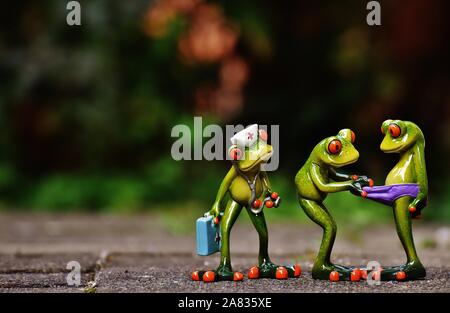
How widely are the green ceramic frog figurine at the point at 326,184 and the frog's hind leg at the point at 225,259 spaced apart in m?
0.33

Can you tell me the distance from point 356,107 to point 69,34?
3.76m

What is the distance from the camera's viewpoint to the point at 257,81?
9.78m

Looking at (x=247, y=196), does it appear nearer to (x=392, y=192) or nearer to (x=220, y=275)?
(x=220, y=275)

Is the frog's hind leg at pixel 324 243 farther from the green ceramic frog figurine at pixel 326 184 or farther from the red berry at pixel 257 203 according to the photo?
the red berry at pixel 257 203

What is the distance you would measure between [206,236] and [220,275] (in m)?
0.19

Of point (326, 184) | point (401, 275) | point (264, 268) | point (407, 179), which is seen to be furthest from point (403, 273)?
point (264, 268)

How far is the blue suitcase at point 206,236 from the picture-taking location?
132 inches

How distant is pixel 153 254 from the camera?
4840mm

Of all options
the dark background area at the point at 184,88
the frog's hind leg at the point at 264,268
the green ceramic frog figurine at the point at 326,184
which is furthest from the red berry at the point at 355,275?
the dark background area at the point at 184,88

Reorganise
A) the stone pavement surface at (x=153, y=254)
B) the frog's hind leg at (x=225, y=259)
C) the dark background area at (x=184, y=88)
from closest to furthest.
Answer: the stone pavement surface at (x=153, y=254), the frog's hind leg at (x=225, y=259), the dark background area at (x=184, y=88)

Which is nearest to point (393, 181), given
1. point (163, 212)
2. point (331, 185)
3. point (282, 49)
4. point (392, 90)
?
point (331, 185)

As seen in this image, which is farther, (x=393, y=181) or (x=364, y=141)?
(x=364, y=141)
